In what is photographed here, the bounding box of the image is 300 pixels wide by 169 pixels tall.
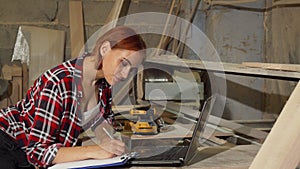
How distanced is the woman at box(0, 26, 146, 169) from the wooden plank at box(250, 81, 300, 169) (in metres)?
0.57

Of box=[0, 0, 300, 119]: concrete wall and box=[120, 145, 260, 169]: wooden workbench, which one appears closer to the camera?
box=[120, 145, 260, 169]: wooden workbench

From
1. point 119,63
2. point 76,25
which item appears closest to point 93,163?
point 119,63

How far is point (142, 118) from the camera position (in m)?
1.66

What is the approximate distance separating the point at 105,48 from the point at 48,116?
28cm

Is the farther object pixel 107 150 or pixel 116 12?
pixel 116 12

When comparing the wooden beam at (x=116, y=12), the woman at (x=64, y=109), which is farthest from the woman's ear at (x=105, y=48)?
the wooden beam at (x=116, y=12)

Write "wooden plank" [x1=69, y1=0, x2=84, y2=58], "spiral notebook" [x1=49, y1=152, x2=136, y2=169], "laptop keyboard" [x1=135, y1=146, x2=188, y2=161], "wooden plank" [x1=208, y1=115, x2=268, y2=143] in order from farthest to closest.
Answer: "wooden plank" [x1=69, y1=0, x2=84, y2=58], "wooden plank" [x1=208, y1=115, x2=268, y2=143], "laptop keyboard" [x1=135, y1=146, x2=188, y2=161], "spiral notebook" [x1=49, y1=152, x2=136, y2=169]

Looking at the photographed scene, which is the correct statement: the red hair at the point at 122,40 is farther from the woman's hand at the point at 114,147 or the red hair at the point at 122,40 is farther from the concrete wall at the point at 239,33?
the concrete wall at the point at 239,33

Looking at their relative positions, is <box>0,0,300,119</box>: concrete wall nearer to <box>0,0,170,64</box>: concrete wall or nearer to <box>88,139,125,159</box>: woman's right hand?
<box>0,0,170,64</box>: concrete wall

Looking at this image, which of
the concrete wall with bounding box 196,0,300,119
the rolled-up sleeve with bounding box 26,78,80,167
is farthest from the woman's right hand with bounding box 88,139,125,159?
the concrete wall with bounding box 196,0,300,119

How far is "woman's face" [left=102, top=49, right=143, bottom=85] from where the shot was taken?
1.24 metres

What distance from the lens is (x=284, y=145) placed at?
0.63 metres

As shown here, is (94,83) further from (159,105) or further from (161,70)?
(161,70)

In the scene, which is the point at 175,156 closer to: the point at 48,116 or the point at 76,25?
the point at 48,116
